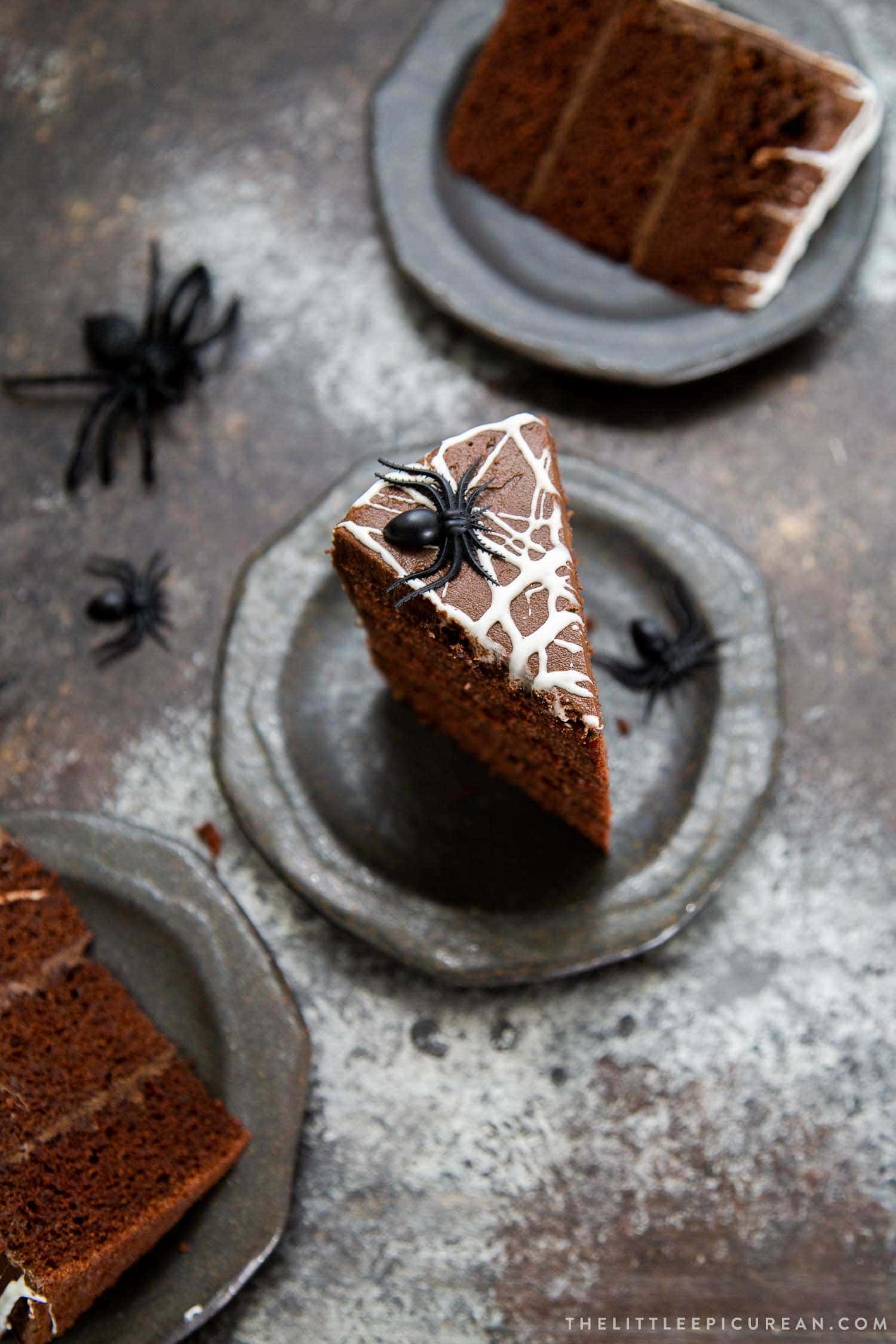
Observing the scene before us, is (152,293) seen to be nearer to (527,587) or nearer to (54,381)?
(54,381)

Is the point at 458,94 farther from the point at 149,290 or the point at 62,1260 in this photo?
the point at 62,1260

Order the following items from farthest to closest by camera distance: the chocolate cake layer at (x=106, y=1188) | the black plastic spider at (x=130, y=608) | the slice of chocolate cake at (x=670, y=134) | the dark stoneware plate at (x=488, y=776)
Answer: the black plastic spider at (x=130, y=608) → the slice of chocolate cake at (x=670, y=134) → the dark stoneware plate at (x=488, y=776) → the chocolate cake layer at (x=106, y=1188)

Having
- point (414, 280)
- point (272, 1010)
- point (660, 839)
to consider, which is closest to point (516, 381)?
point (414, 280)

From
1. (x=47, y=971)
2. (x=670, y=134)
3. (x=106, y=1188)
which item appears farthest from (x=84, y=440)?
(x=106, y=1188)

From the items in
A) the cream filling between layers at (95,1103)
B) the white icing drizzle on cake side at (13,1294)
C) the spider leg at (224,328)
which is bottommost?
the white icing drizzle on cake side at (13,1294)

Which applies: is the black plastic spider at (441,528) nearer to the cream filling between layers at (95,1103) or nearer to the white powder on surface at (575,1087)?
the white powder on surface at (575,1087)

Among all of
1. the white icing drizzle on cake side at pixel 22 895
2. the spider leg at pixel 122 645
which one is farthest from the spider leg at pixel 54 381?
the white icing drizzle on cake side at pixel 22 895

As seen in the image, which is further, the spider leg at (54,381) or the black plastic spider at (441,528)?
the spider leg at (54,381)
